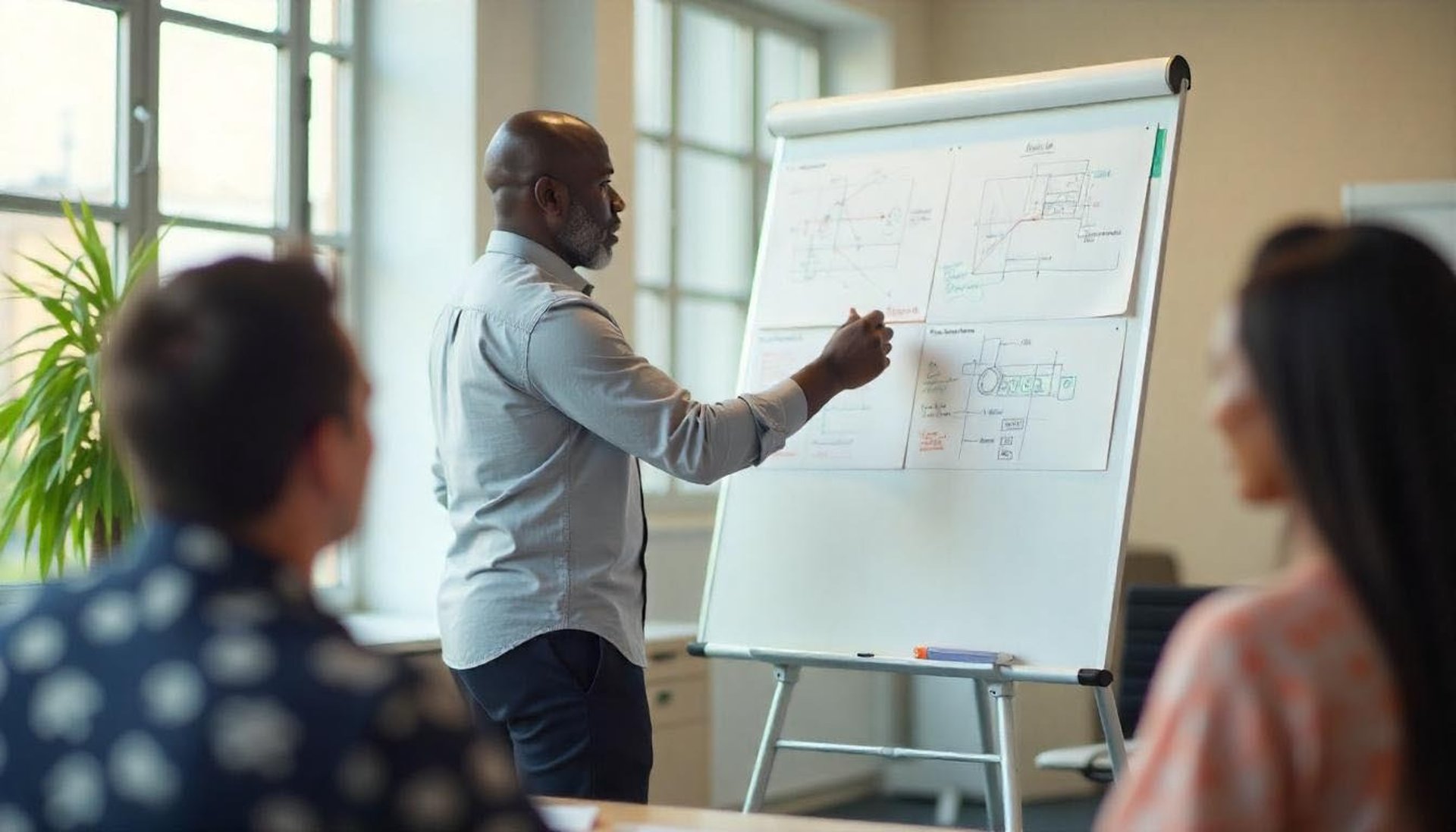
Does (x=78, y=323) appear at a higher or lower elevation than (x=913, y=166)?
lower

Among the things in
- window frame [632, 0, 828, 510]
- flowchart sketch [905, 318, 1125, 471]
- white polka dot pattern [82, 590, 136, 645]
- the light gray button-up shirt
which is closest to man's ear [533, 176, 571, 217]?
the light gray button-up shirt

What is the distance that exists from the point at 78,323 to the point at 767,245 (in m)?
1.31

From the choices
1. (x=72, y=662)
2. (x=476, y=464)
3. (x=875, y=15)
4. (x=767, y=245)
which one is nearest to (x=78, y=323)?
(x=476, y=464)

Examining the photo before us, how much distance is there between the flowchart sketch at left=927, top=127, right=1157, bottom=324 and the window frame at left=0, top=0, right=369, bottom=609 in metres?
1.33

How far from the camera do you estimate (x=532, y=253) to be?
8.27 ft

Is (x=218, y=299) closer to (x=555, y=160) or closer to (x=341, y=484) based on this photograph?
(x=341, y=484)

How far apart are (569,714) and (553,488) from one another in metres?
0.33

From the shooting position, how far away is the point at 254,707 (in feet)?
3.09

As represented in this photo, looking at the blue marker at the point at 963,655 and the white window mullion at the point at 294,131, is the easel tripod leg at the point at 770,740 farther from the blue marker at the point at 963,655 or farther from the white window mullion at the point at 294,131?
the white window mullion at the point at 294,131

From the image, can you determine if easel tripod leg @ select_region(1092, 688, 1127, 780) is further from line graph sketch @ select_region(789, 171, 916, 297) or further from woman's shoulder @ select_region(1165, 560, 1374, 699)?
woman's shoulder @ select_region(1165, 560, 1374, 699)

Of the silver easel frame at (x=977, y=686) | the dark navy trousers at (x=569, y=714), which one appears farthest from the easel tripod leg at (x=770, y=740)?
the dark navy trousers at (x=569, y=714)

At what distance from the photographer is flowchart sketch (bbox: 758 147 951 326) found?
2.97m

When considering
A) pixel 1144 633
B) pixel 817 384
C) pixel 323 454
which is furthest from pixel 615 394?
pixel 1144 633

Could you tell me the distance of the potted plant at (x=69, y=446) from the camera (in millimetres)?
2934
